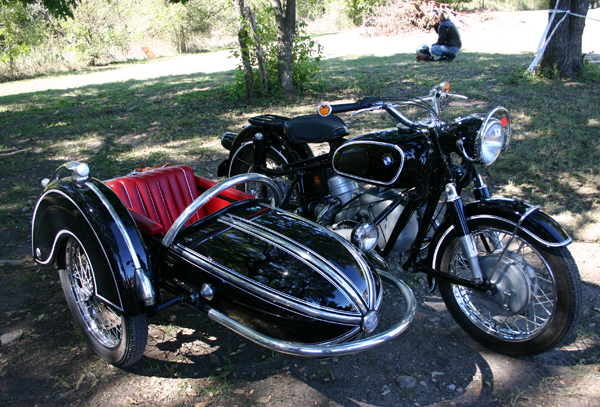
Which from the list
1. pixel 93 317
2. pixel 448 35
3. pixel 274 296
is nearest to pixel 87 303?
pixel 93 317

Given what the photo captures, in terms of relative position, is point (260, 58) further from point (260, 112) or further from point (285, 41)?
point (260, 112)

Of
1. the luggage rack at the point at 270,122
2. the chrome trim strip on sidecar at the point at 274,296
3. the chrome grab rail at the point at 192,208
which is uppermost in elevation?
the luggage rack at the point at 270,122

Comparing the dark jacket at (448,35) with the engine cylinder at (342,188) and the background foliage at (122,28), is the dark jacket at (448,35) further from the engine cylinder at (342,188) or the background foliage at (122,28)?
the engine cylinder at (342,188)

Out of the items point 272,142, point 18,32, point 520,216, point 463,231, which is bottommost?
point 463,231

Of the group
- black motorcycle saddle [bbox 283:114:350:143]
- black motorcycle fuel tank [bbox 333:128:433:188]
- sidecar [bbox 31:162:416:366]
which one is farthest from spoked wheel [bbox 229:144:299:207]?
sidecar [bbox 31:162:416:366]

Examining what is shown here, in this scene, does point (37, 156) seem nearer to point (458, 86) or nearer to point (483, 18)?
point (458, 86)

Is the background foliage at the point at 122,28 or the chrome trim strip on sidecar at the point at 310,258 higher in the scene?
the background foliage at the point at 122,28

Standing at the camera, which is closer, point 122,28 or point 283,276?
point 283,276

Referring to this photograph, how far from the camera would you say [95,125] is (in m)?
7.54

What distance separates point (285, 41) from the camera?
26.7ft

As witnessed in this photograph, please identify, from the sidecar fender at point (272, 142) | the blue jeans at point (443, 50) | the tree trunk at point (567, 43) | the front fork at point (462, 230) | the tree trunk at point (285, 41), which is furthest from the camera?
the blue jeans at point (443, 50)

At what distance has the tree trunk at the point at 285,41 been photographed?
26.1 feet

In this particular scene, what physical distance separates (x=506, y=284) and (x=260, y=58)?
22.3ft

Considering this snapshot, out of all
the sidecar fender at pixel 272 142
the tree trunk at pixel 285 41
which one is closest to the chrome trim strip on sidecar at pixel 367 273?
the sidecar fender at pixel 272 142
